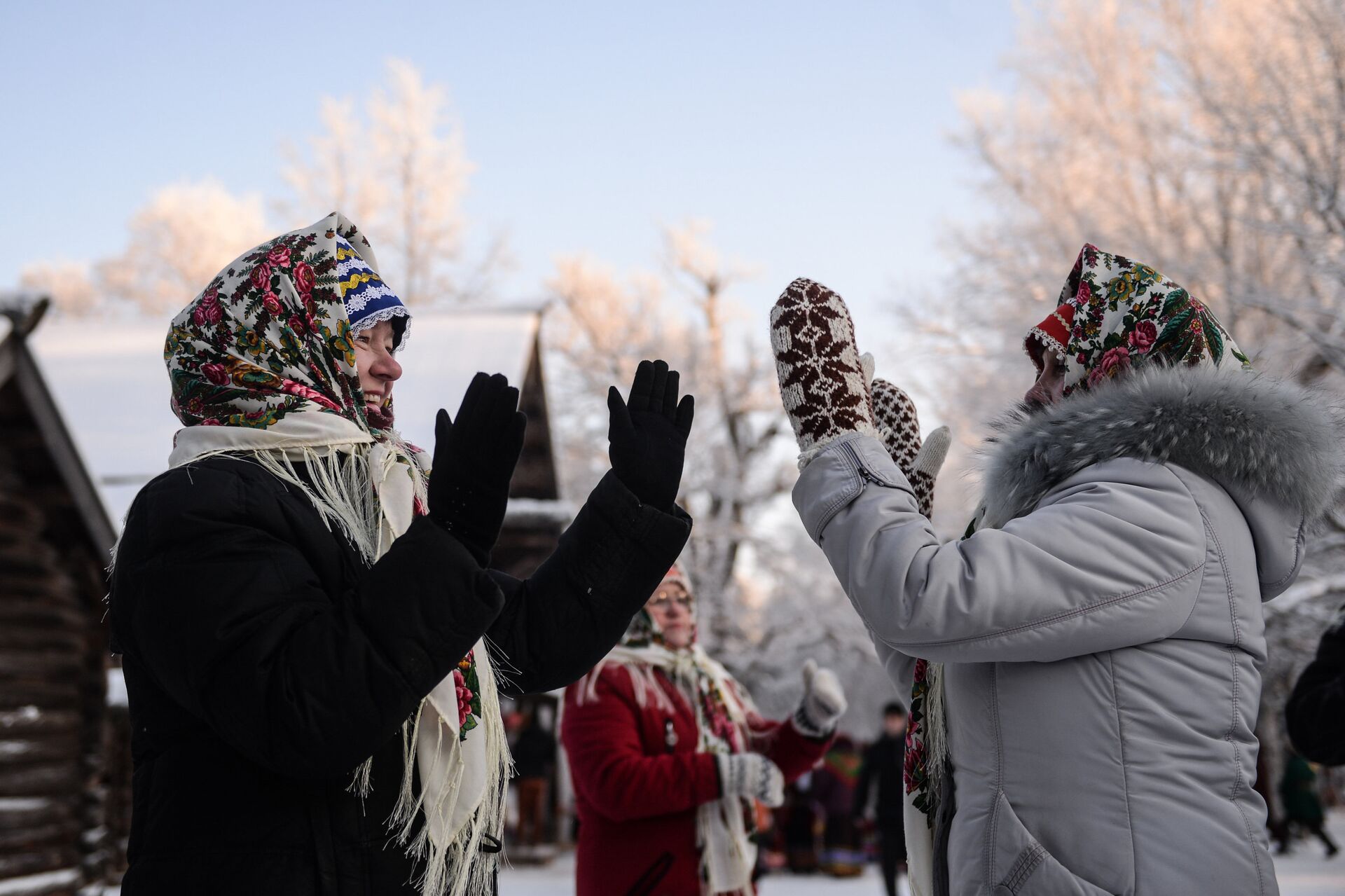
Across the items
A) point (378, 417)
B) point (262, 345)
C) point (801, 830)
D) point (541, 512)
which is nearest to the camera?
point (262, 345)

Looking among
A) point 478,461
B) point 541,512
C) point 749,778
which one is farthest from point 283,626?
point 541,512

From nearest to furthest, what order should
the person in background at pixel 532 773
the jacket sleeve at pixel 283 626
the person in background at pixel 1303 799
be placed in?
the jacket sleeve at pixel 283 626 → the person in background at pixel 1303 799 → the person in background at pixel 532 773

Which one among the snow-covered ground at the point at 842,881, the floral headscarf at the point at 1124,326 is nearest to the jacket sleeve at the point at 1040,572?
the floral headscarf at the point at 1124,326

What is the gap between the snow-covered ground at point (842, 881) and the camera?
10.9 meters

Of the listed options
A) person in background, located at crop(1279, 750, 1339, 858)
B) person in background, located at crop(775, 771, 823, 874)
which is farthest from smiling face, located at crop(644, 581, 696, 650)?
person in background, located at crop(1279, 750, 1339, 858)

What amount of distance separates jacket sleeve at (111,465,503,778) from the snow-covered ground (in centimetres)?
1022

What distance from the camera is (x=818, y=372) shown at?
188cm

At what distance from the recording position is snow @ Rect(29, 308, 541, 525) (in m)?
9.93

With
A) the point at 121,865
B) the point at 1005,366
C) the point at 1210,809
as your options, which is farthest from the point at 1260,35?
the point at 121,865

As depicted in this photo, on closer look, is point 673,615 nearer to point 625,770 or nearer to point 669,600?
point 669,600

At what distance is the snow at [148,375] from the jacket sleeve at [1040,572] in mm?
7446

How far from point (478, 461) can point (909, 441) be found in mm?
1210

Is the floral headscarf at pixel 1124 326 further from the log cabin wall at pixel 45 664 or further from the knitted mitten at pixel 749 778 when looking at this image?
the log cabin wall at pixel 45 664

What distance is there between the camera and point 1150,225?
1427 cm
